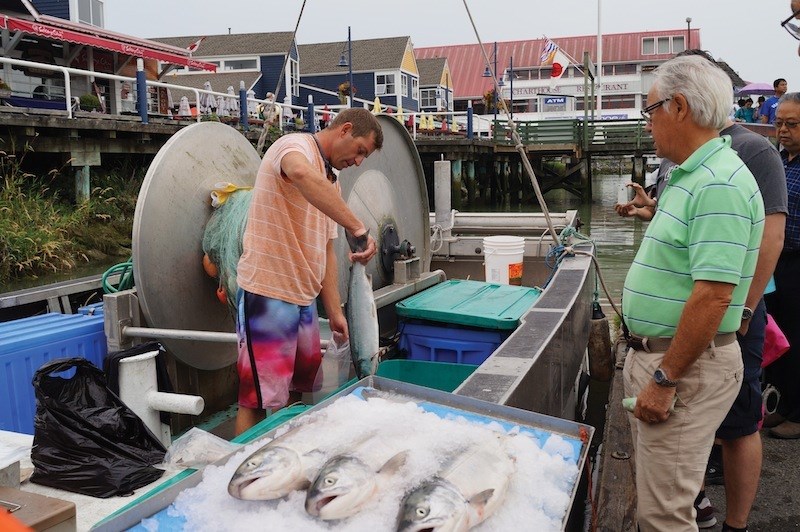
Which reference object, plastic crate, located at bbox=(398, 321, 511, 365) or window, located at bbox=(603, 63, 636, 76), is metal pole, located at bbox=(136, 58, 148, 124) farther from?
window, located at bbox=(603, 63, 636, 76)

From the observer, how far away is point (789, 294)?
14.6ft

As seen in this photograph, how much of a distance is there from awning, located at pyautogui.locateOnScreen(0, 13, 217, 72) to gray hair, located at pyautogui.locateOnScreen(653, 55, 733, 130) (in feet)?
66.2

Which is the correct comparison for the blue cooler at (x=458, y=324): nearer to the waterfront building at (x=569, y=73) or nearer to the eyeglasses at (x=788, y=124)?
the eyeglasses at (x=788, y=124)

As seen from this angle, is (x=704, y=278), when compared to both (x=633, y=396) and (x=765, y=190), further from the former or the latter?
(x=765, y=190)

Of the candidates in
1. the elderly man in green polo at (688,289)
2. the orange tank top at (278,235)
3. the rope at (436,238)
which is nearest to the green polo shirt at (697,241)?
the elderly man in green polo at (688,289)

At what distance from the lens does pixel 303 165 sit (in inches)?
130

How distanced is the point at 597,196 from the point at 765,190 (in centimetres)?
3743

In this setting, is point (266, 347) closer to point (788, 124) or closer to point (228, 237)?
point (228, 237)

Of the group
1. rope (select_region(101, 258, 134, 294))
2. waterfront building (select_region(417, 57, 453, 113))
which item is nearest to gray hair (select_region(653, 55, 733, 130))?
rope (select_region(101, 258, 134, 294))

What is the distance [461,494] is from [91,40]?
23704mm

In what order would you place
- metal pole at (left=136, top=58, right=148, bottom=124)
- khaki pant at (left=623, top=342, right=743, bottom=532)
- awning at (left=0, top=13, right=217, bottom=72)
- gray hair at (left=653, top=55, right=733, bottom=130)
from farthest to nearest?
awning at (left=0, top=13, right=217, bottom=72) < metal pole at (left=136, top=58, right=148, bottom=124) < khaki pant at (left=623, top=342, right=743, bottom=532) < gray hair at (left=653, top=55, right=733, bottom=130)

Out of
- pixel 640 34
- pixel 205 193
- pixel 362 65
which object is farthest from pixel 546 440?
pixel 640 34

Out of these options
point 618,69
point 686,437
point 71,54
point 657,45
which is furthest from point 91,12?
point 657,45

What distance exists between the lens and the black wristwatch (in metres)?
2.40
